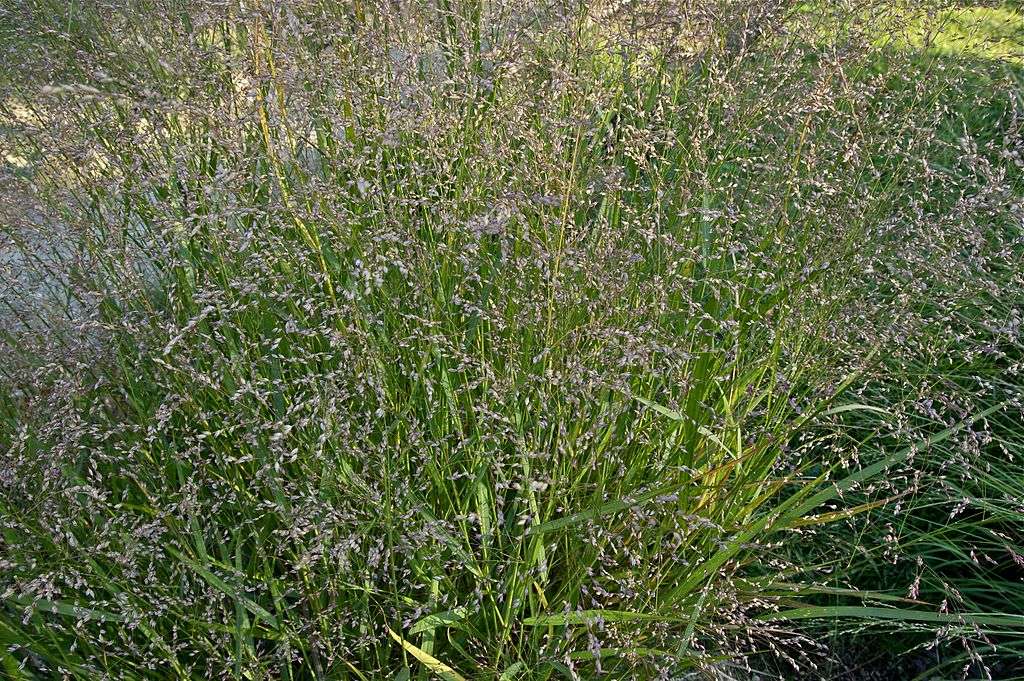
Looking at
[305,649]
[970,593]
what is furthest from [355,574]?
[970,593]

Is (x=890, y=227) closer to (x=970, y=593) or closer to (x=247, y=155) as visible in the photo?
(x=970, y=593)

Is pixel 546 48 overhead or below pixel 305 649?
overhead

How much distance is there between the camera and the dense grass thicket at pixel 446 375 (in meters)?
1.70

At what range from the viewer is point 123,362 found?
6.47 ft

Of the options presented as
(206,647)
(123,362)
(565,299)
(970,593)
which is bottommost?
(970,593)

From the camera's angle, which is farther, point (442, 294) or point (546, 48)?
point (546, 48)

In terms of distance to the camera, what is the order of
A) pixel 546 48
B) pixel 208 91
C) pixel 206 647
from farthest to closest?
pixel 546 48 < pixel 208 91 < pixel 206 647

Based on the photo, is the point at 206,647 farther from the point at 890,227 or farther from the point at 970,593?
the point at 970,593

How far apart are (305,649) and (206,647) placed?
0.25 m

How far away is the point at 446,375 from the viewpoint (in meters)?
1.87

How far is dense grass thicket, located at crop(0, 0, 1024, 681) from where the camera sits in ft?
5.59

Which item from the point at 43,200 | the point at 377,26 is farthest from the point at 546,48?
the point at 43,200

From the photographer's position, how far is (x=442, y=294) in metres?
1.95

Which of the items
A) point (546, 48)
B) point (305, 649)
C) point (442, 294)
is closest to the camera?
point (305, 649)
